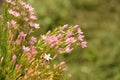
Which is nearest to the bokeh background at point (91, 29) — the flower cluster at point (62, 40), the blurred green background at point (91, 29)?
the blurred green background at point (91, 29)

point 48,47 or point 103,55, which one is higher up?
point 103,55

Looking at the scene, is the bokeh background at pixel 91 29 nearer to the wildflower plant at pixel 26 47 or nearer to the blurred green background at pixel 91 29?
the blurred green background at pixel 91 29

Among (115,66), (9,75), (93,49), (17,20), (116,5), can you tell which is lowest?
(9,75)

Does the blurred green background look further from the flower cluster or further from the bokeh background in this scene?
the flower cluster

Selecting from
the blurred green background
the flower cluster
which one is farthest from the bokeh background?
the flower cluster

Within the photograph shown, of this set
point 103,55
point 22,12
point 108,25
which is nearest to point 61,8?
point 108,25

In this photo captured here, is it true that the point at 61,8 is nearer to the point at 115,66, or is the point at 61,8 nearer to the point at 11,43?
the point at 115,66

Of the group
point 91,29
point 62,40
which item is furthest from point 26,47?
point 91,29
